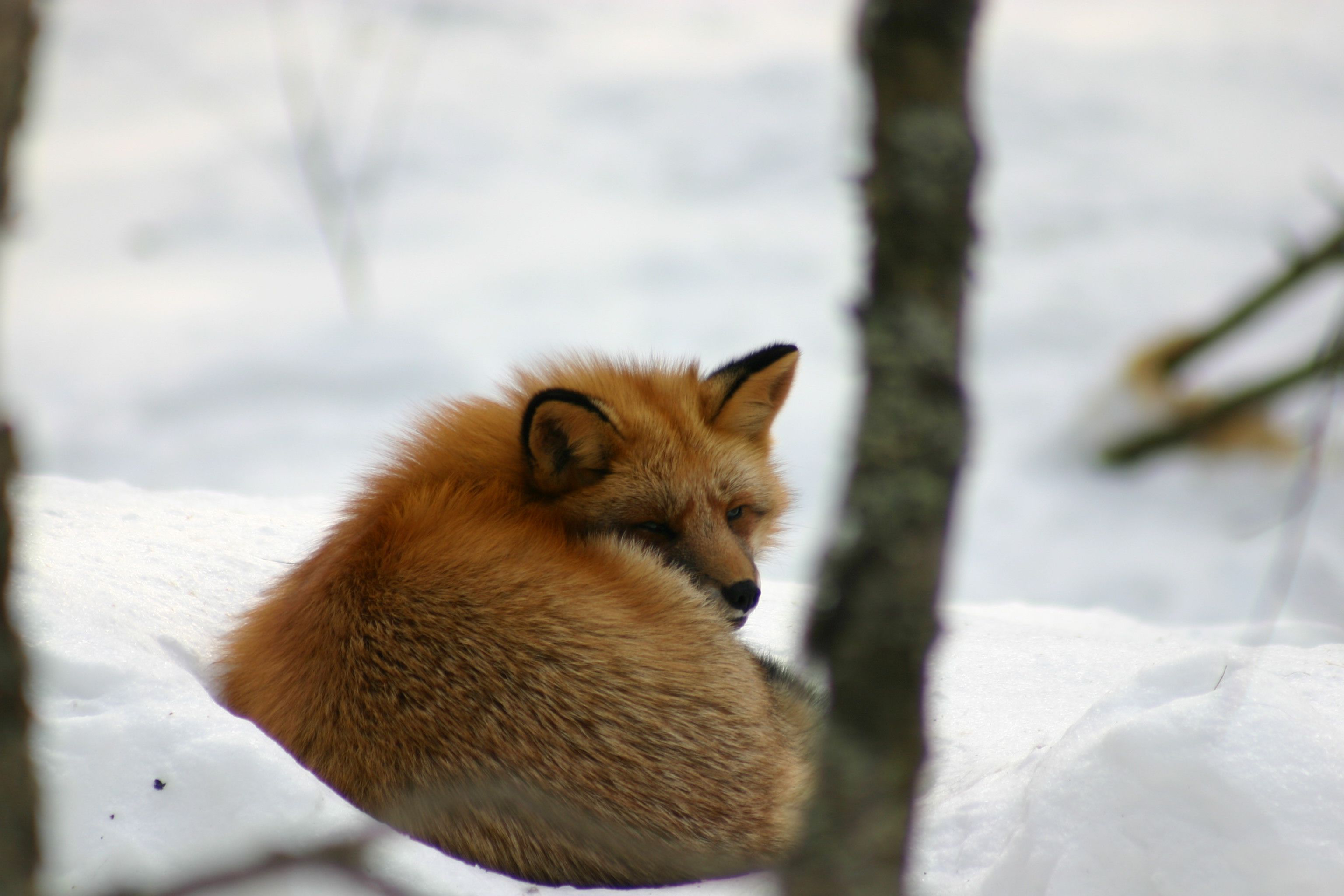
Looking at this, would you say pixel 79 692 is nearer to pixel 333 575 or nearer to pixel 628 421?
pixel 333 575

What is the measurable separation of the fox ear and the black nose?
26.3 inches

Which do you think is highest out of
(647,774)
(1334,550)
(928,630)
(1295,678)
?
(928,630)

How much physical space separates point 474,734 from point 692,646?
70 centimetres

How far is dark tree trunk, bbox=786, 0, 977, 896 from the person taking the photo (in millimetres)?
1270

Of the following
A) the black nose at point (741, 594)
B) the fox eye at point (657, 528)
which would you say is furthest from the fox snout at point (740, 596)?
the fox eye at point (657, 528)

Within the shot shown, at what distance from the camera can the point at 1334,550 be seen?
19.9 ft

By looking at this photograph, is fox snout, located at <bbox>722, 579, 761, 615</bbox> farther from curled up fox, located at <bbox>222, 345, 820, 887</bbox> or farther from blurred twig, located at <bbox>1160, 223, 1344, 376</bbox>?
blurred twig, located at <bbox>1160, 223, 1344, 376</bbox>

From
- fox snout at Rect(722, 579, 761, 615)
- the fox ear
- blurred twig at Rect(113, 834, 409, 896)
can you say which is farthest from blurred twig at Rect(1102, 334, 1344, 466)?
the fox ear

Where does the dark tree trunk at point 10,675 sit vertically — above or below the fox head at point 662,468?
above

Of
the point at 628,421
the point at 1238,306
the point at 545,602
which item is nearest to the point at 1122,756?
the point at 545,602

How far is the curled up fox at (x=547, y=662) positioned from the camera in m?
2.43

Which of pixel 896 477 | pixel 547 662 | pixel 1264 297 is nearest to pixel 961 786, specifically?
pixel 547 662

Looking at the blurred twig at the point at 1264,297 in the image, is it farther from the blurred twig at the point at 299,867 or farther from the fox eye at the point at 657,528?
the fox eye at the point at 657,528

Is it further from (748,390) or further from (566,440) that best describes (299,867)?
(748,390)
